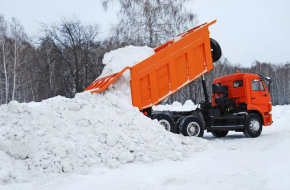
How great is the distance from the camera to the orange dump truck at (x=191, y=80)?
25.2ft

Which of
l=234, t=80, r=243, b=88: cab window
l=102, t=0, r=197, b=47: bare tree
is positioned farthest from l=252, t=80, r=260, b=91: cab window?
l=102, t=0, r=197, b=47: bare tree

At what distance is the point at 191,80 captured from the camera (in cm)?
838

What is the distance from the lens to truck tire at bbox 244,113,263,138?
9391mm

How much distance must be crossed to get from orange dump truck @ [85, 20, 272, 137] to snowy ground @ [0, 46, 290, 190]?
0.99 m

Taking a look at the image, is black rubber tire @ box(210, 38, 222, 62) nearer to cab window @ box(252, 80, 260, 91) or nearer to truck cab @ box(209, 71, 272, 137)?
truck cab @ box(209, 71, 272, 137)

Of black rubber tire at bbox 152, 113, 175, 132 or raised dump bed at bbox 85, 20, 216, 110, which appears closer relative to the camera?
raised dump bed at bbox 85, 20, 216, 110

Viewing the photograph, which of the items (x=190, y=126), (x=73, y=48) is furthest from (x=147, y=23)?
(x=190, y=126)

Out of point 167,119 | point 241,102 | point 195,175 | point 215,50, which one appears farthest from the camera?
point 241,102

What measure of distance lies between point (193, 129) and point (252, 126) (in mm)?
2601

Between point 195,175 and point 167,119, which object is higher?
point 167,119

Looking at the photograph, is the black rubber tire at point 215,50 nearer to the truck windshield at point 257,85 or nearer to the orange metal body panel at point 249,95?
the orange metal body panel at point 249,95

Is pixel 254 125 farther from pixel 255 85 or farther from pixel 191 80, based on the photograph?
pixel 191 80

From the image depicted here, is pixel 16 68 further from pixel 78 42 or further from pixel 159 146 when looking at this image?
pixel 159 146

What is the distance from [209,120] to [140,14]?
10.5 meters
